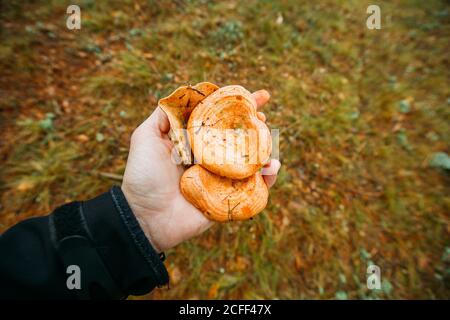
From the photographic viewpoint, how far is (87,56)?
13.6 feet

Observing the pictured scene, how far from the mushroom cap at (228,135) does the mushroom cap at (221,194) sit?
0.11 m

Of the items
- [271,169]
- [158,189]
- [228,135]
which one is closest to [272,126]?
[271,169]

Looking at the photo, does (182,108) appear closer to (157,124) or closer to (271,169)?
(157,124)

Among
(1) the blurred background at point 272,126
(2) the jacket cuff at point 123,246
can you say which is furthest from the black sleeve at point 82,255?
(1) the blurred background at point 272,126

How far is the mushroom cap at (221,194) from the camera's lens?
2.34 m

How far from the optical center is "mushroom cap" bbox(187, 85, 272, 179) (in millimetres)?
2287

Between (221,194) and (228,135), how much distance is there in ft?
1.52

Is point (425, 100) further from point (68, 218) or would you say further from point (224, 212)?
point (68, 218)

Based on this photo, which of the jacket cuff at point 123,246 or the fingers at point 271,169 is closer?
the jacket cuff at point 123,246

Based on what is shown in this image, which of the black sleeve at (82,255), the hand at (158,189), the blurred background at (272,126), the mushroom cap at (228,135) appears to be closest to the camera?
the black sleeve at (82,255)

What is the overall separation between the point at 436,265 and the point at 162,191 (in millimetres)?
3624

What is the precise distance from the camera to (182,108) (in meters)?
2.46

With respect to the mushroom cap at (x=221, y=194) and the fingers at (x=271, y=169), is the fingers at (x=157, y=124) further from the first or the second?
the fingers at (x=271, y=169)
